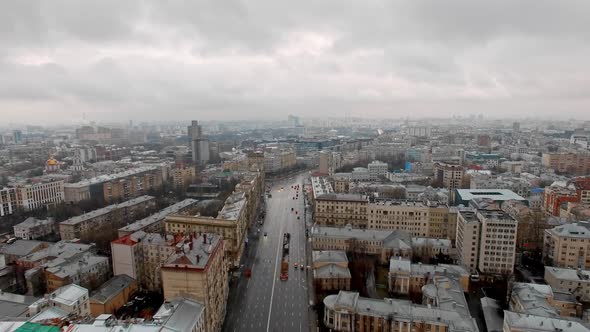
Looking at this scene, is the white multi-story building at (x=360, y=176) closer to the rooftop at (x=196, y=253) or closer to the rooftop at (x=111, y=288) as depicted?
the rooftop at (x=196, y=253)

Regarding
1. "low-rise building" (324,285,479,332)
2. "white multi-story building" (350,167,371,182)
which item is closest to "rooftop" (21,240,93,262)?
"low-rise building" (324,285,479,332)

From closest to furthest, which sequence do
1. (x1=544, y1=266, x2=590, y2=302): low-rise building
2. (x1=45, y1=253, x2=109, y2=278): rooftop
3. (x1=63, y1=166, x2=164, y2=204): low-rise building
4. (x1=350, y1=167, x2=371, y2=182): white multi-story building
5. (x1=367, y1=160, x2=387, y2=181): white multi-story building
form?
(x1=544, y1=266, x2=590, y2=302): low-rise building, (x1=45, y1=253, x2=109, y2=278): rooftop, (x1=63, y1=166, x2=164, y2=204): low-rise building, (x1=350, y1=167, x2=371, y2=182): white multi-story building, (x1=367, y1=160, x2=387, y2=181): white multi-story building

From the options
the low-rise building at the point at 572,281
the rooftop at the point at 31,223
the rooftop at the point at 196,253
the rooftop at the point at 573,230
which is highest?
the rooftop at the point at 196,253

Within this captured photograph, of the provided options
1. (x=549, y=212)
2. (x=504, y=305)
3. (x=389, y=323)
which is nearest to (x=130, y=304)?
(x=389, y=323)

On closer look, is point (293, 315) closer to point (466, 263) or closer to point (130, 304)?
point (130, 304)

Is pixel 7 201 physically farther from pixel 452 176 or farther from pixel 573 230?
pixel 452 176

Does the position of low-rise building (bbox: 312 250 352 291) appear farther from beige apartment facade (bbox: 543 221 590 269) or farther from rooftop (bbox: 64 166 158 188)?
rooftop (bbox: 64 166 158 188)

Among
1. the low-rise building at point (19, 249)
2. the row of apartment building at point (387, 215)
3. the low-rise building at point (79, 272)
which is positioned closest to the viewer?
the low-rise building at point (79, 272)

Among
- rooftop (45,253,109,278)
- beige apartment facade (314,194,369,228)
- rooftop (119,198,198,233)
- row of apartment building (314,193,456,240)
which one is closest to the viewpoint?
rooftop (45,253,109,278)

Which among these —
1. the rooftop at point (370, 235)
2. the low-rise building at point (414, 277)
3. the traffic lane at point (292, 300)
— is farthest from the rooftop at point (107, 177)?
the low-rise building at point (414, 277)
